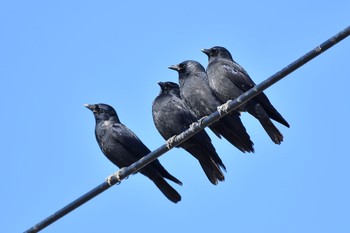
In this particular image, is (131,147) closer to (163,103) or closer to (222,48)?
(163,103)

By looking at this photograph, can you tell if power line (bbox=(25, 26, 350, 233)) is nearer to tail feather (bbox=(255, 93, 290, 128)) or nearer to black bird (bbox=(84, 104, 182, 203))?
black bird (bbox=(84, 104, 182, 203))

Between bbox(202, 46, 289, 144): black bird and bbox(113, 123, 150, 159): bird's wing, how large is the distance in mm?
1443

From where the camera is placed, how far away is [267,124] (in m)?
13.4

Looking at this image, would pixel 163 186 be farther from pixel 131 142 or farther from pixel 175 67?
pixel 175 67

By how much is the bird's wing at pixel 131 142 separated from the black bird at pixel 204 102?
1.00 m

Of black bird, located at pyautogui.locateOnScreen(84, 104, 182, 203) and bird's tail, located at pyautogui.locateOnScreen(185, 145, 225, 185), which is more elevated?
black bird, located at pyautogui.locateOnScreen(84, 104, 182, 203)

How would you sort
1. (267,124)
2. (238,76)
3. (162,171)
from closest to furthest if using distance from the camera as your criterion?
(267,124) < (162,171) < (238,76)

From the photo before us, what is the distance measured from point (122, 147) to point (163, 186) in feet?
3.27

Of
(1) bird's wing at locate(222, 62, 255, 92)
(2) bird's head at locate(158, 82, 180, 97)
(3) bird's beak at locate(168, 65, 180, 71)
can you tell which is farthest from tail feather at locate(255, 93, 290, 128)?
(3) bird's beak at locate(168, 65, 180, 71)

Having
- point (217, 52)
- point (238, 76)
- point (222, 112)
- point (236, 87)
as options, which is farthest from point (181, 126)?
point (222, 112)

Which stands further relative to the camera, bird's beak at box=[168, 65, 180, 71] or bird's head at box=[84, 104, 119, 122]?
bird's head at box=[84, 104, 119, 122]

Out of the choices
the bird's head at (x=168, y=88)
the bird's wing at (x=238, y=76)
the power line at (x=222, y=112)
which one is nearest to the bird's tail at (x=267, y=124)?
the bird's wing at (x=238, y=76)

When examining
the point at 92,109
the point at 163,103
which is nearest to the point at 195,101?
the point at 163,103

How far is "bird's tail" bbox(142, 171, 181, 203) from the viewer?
1354 centimetres
